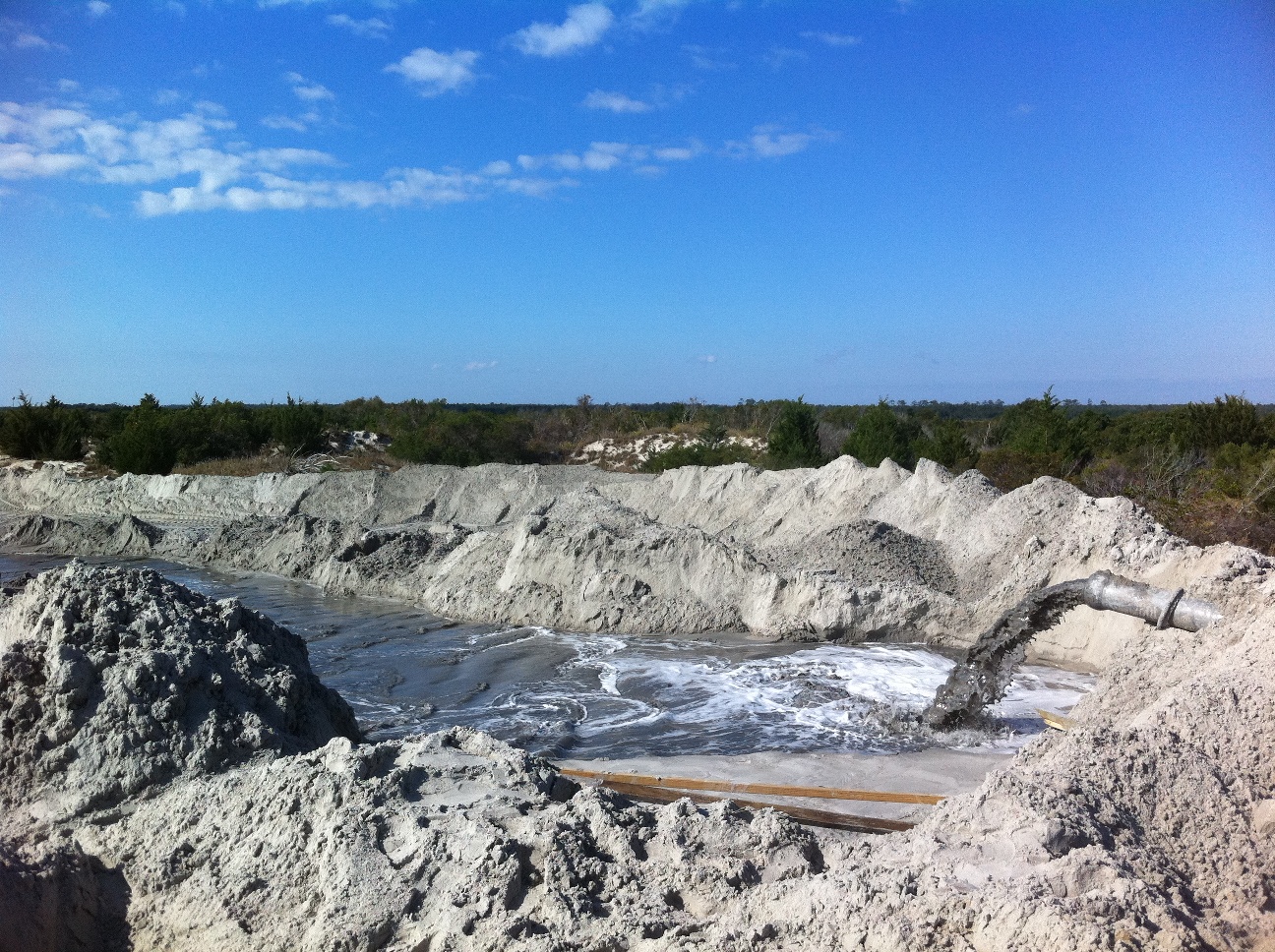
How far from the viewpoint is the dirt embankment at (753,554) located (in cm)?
1180

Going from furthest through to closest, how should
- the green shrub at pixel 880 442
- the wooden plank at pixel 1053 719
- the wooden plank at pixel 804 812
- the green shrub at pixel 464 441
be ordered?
the green shrub at pixel 464 441 → the green shrub at pixel 880 442 → the wooden plank at pixel 1053 719 → the wooden plank at pixel 804 812

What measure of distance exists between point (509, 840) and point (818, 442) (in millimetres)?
25257

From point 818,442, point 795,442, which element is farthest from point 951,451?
point 818,442

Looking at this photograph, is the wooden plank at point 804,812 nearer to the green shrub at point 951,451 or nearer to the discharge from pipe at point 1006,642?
the discharge from pipe at point 1006,642

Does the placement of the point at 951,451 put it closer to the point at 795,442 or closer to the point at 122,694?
the point at 795,442

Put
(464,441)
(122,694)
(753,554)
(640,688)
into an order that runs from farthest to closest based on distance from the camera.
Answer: (464,441)
(753,554)
(640,688)
(122,694)

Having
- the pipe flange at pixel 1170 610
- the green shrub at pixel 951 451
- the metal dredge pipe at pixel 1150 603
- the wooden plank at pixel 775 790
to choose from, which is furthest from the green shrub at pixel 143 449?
the pipe flange at pixel 1170 610

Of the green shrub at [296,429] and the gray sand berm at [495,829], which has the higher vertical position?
the green shrub at [296,429]

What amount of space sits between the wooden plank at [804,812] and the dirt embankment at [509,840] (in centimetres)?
34

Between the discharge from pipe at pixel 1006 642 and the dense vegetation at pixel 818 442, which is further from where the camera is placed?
the dense vegetation at pixel 818 442

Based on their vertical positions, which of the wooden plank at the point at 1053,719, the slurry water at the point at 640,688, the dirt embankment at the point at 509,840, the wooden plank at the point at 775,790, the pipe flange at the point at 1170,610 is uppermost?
the pipe flange at the point at 1170,610

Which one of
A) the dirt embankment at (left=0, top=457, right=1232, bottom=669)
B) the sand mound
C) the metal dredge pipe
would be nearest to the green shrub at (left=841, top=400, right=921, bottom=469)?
the dirt embankment at (left=0, top=457, right=1232, bottom=669)

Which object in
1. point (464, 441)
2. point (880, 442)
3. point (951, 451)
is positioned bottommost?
point (951, 451)

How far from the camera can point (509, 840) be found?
159 inches
